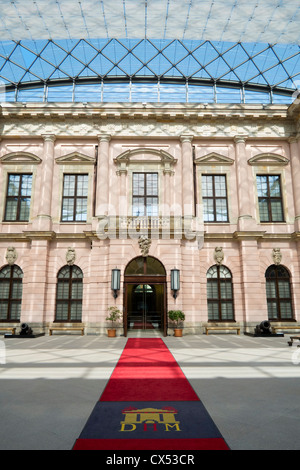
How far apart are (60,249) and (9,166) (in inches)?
253

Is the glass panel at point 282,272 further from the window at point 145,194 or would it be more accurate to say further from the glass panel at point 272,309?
the window at point 145,194

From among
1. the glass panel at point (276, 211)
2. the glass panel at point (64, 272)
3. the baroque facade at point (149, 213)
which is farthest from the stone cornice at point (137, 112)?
the glass panel at point (64, 272)

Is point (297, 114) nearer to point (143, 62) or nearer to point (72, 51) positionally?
point (143, 62)

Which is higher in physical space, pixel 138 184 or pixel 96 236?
pixel 138 184

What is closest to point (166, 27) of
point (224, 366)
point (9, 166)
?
point (9, 166)

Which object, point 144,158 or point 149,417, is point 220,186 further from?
point 149,417

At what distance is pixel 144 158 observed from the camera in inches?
→ 762

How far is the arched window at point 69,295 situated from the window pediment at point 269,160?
42.8 feet

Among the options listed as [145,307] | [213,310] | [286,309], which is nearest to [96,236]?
[145,307]

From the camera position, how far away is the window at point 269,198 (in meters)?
19.2

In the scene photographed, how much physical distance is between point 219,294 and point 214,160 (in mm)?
8421

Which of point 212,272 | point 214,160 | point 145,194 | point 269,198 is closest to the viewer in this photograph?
point 212,272

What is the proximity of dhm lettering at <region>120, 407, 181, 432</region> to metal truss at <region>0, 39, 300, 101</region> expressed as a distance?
82.8 ft

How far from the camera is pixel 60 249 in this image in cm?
1831
